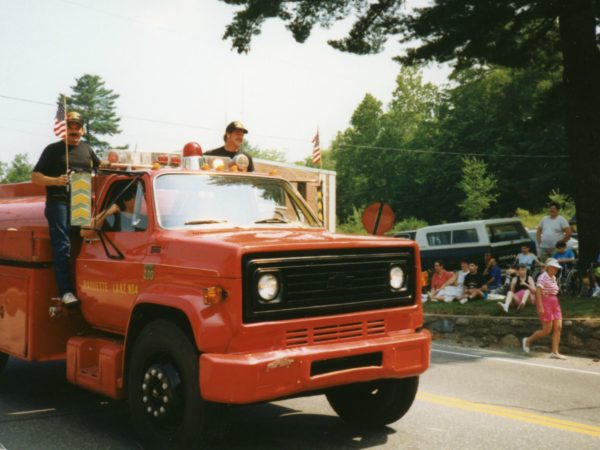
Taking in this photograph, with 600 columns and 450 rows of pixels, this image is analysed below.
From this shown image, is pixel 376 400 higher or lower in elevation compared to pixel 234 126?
lower

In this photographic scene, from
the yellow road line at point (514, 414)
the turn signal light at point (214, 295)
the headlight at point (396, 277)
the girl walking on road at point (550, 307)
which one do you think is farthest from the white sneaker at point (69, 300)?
the girl walking on road at point (550, 307)

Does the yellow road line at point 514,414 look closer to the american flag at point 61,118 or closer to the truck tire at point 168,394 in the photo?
the truck tire at point 168,394

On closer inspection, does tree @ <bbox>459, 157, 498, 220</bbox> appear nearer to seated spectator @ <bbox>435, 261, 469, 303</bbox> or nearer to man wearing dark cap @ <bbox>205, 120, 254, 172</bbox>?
seated spectator @ <bbox>435, 261, 469, 303</bbox>

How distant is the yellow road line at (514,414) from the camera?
5953 millimetres

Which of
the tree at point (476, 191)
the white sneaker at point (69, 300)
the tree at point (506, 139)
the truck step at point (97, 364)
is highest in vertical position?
the tree at point (506, 139)

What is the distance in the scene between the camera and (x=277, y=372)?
14.4 feet

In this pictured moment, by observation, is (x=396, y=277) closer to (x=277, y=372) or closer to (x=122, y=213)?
(x=277, y=372)

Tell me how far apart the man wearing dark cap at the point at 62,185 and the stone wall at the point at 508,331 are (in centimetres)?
856

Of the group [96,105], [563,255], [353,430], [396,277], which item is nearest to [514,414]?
[353,430]

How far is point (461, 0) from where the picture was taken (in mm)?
14211

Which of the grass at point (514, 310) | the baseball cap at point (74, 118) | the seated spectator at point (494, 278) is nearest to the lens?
the baseball cap at point (74, 118)

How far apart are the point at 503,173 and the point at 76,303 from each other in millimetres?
53838

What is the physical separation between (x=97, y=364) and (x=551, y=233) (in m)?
12.8

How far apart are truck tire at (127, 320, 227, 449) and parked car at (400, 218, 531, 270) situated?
72.8 ft
